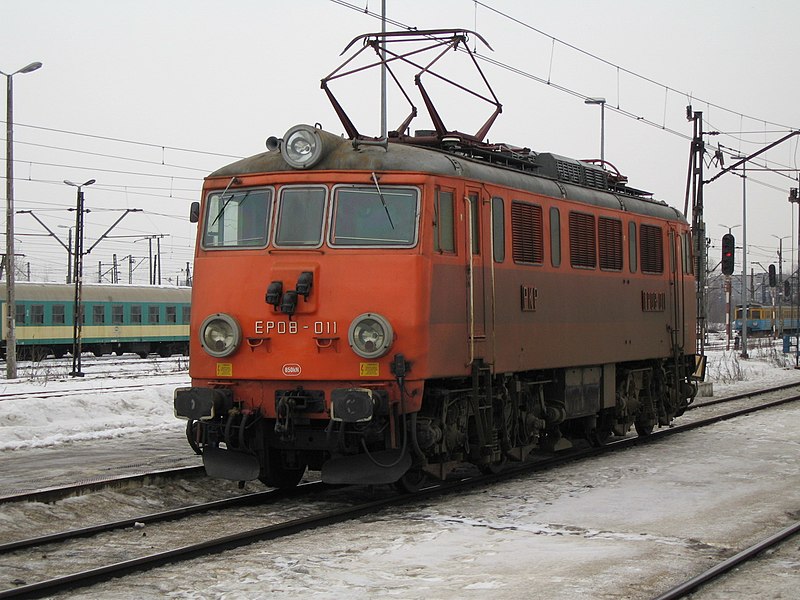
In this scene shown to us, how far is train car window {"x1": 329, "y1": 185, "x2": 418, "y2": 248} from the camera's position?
1068 centimetres

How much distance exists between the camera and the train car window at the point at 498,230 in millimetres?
11922

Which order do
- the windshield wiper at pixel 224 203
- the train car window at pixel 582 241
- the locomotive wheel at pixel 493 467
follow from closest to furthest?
the windshield wiper at pixel 224 203 → the locomotive wheel at pixel 493 467 → the train car window at pixel 582 241

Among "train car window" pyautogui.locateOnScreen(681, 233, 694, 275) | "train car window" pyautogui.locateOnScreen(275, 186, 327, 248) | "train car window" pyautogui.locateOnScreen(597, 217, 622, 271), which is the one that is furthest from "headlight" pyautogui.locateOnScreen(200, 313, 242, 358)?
"train car window" pyautogui.locateOnScreen(681, 233, 694, 275)

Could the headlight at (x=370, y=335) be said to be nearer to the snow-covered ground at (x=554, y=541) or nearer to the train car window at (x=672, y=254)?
the snow-covered ground at (x=554, y=541)

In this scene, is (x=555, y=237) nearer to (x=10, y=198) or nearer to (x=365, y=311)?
(x=365, y=311)

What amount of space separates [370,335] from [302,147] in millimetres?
2168

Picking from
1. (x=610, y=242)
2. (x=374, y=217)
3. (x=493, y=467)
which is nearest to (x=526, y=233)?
(x=374, y=217)

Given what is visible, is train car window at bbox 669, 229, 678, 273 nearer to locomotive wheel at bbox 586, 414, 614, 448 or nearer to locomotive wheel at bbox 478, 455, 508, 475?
locomotive wheel at bbox 586, 414, 614, 448

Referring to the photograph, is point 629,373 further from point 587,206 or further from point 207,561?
point 207,561

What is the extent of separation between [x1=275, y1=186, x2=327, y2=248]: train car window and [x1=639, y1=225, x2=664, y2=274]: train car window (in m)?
6.72

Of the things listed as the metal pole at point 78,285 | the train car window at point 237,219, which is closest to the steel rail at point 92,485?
the train car window at point 237,219

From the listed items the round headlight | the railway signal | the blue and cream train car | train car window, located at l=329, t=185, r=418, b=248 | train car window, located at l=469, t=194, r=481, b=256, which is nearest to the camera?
train car window, located at l=329, t=185, r=418, b=248

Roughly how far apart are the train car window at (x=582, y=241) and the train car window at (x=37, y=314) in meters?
34.5

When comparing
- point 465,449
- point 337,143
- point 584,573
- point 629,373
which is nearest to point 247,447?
point 465,449
